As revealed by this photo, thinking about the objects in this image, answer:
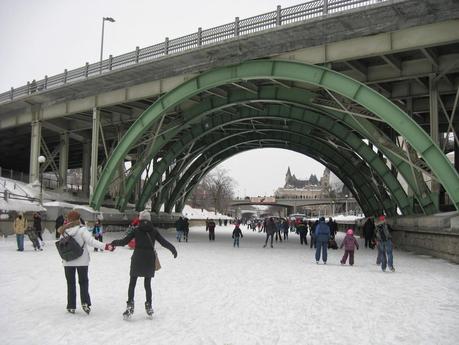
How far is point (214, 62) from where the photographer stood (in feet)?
74.9

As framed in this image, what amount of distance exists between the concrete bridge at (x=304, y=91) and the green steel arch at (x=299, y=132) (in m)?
0.07

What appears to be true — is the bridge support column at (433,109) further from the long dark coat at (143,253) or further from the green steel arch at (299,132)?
the long dark coat at (143,253)

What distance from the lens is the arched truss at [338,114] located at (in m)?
16.9

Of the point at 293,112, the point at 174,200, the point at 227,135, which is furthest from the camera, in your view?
the point at 174,200

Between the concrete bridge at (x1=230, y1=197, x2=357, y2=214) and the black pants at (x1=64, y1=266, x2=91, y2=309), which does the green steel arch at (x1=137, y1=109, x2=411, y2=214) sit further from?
the concrete bridge at (x1=230, y1=197, x2=357, y2=214)

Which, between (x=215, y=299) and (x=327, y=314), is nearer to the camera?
(x=327, y=314)

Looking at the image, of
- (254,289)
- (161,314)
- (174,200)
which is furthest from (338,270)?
(174,200)

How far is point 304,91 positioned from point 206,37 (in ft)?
19.7

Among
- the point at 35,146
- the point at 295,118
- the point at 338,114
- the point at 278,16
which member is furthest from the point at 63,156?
the point at 278,16

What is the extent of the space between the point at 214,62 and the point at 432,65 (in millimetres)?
10140

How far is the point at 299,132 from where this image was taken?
34.3 meters

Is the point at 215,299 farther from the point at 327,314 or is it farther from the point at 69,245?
the point at 69,245

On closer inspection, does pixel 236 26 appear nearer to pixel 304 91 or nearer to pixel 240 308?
pixel 304 91

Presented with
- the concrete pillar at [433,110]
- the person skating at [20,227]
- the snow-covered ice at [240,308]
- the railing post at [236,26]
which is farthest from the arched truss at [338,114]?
the person skating at [20,227]
